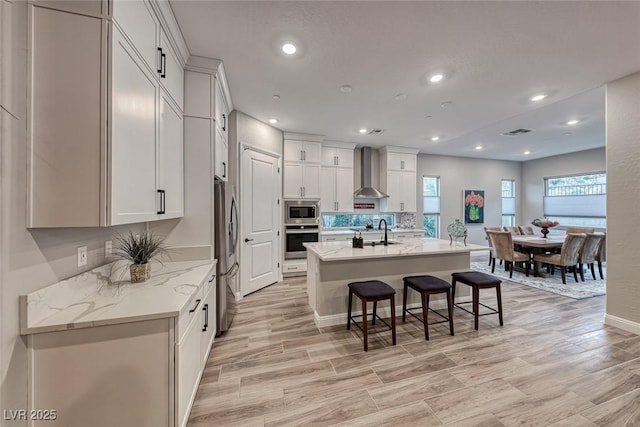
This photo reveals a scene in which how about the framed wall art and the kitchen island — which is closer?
the kitchen island

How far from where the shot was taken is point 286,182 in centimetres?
487

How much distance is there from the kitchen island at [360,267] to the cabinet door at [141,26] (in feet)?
7.19

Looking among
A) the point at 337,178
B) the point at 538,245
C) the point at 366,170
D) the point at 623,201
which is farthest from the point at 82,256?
the point at 538,245

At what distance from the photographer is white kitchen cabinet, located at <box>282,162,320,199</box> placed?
487 cm

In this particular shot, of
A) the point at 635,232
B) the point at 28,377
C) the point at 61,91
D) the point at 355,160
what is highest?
the point at 355,160

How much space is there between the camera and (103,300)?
147 centimetres

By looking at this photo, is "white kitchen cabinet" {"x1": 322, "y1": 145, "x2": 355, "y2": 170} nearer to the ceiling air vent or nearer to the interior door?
the interior door

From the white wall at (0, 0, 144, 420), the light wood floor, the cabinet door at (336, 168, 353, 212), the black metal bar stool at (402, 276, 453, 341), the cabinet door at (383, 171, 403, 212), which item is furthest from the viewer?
the cabinet door at (383, 171, 403, 212)

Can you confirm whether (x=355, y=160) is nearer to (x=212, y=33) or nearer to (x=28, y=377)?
(x=212, y=33)

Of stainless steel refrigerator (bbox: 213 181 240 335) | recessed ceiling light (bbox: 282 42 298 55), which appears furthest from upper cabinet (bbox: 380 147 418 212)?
stainless steel refrigerator (bbox: 213 181 240 335)

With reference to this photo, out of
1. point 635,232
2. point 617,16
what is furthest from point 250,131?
point 635,232

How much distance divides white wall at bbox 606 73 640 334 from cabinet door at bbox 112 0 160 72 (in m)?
4.63

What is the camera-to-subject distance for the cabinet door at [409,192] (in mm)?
6051

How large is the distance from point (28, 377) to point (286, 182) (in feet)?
13.2
